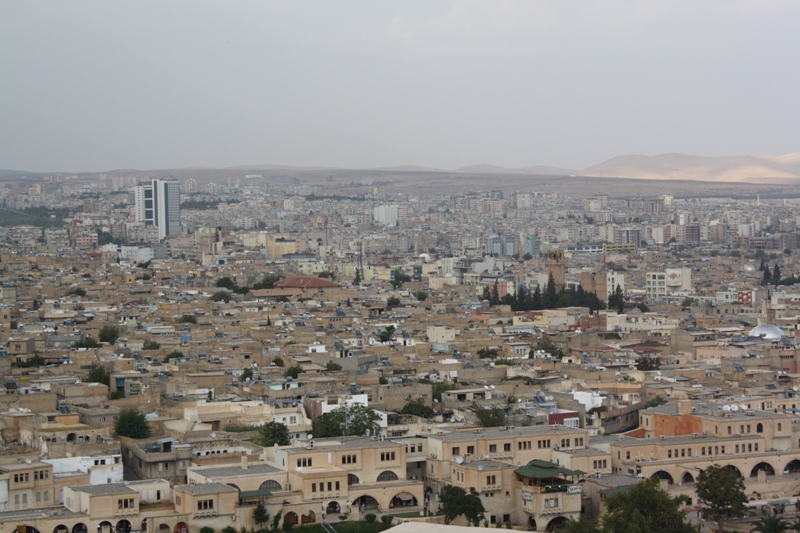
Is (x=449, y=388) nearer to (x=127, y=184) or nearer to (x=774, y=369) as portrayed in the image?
(x=774, y=369)

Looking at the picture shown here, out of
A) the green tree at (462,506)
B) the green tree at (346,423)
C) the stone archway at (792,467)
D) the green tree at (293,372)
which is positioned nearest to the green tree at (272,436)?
the green tree at (346,423)

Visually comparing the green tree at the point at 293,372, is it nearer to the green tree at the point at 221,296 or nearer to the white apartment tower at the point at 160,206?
the green tree at the point at 221,296

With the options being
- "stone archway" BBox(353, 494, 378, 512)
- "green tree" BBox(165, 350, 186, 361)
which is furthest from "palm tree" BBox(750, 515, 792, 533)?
"green tree" BBox(165, 350, 186, 361)

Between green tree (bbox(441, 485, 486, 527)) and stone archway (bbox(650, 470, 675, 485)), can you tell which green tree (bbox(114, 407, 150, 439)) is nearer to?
green tree (bbox(441, 485, 486, 527))

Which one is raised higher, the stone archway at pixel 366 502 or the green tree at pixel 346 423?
the green tree at pixel 346 423

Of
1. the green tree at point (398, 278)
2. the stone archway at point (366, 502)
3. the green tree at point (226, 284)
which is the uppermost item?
the stone archway at point (366, 502)
